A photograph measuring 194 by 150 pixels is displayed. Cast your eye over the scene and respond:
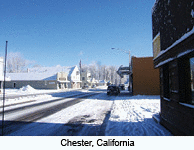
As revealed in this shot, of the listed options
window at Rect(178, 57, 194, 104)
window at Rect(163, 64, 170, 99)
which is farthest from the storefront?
window at Rect(163, 64, 170, 99)

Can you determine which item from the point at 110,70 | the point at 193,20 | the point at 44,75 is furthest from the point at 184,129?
the point at 110,70

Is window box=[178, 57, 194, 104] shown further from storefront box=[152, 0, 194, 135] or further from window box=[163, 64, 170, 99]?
window box=[163, 64, 170, 99]

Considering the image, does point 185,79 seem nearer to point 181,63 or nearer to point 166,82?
point 181,63

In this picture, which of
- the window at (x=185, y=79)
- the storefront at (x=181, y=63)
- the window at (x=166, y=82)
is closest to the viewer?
the storefront at (x=181, y=63)

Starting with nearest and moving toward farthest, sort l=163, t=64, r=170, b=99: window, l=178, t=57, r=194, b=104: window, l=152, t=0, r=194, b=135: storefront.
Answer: l=152, t=0, r=194, b=135: storefront → l=178, t=57, r=194, b=104: window → l=163, t=64, r=170, b=99: window

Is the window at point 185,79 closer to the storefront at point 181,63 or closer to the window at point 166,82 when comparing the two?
the storefront at point 181,63

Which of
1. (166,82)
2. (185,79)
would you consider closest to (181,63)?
(185,79)

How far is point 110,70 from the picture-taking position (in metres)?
107

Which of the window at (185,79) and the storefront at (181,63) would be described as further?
the window at (185,79)

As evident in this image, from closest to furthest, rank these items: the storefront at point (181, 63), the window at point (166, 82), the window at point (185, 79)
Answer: the storefront at point (181, 63)
the window at point (185, 79)
the window at point (166, 82)

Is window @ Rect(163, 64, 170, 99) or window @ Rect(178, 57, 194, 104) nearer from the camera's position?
window @ Rect(178, 57, 194, 104)

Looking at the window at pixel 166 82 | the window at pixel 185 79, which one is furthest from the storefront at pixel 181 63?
the window at pixel 166 82
